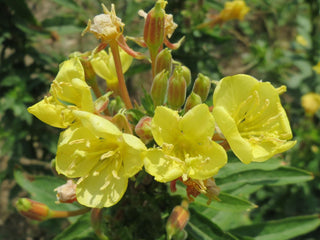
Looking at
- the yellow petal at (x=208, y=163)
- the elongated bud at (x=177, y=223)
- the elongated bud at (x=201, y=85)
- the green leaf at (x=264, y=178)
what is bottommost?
the green leaf at (x=264, y=178)

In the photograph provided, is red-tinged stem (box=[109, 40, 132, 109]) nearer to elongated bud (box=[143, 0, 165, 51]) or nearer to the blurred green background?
elongated bud (box=[143, 0, 165, 51])

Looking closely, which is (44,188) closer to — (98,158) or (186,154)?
(98,158)

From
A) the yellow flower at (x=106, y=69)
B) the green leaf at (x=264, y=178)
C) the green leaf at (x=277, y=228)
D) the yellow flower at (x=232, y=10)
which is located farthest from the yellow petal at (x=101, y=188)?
the yellow flower at (x=232, y=10)

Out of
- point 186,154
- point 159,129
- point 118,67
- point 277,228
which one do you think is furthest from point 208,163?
point 277,228

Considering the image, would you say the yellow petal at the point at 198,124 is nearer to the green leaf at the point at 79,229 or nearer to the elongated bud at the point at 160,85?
the elongated bud at the point at 160,85

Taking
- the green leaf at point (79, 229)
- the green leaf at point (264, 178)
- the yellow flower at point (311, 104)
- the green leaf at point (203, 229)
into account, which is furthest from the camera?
the yellow flower at point (311, 104)

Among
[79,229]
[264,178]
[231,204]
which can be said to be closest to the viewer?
[231,204]

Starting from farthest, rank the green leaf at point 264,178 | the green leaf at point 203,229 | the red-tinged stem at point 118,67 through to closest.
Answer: the green leaf at point 264,178
the green leaf at point 203,229
the red-tinged stem at point 118,67

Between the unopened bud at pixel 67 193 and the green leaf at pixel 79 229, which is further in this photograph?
the green leaf at pixel 79 229
